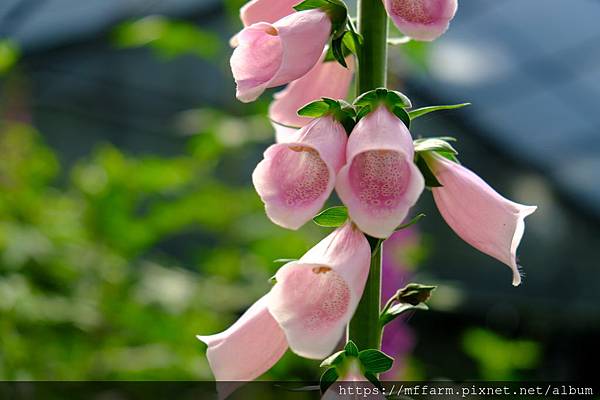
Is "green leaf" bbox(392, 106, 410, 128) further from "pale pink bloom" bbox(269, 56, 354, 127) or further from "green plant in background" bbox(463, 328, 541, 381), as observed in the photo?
"green plant in background" bbox(463, 328, 541, 381)

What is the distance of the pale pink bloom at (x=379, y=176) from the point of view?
592mm

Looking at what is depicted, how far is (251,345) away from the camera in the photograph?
2.31 ft

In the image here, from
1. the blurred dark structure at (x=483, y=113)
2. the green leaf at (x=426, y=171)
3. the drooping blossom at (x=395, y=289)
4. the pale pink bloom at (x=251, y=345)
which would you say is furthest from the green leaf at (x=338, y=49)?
the blurred dark structure at (x=483, y=113)

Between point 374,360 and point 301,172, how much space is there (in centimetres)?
15

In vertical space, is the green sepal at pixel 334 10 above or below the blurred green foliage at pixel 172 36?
above

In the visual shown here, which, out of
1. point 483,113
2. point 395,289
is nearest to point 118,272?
point 395,289

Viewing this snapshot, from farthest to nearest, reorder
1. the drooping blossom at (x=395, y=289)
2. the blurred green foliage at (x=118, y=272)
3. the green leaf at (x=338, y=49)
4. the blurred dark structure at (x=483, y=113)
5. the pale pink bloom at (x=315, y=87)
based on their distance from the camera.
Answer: the blurred dark structure at (x=483, y=113)
the blurred green foliage at (x=118, y=272)
the drooping blossom at (x=395, y=289)
the pale pink bloom at (x=315, y=87)
the green leaf at (x=338, y=49)

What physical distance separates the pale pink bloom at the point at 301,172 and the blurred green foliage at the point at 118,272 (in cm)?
131

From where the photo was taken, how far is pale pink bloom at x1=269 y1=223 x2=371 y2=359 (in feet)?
1.95

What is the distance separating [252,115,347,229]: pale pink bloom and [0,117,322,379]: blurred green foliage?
131cm

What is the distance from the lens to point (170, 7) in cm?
828

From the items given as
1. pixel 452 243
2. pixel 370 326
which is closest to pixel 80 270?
pixel 370 326

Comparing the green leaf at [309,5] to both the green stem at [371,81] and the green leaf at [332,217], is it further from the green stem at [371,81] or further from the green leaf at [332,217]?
the green leaf at [332,217]

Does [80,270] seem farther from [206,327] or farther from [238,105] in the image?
[238,105]
